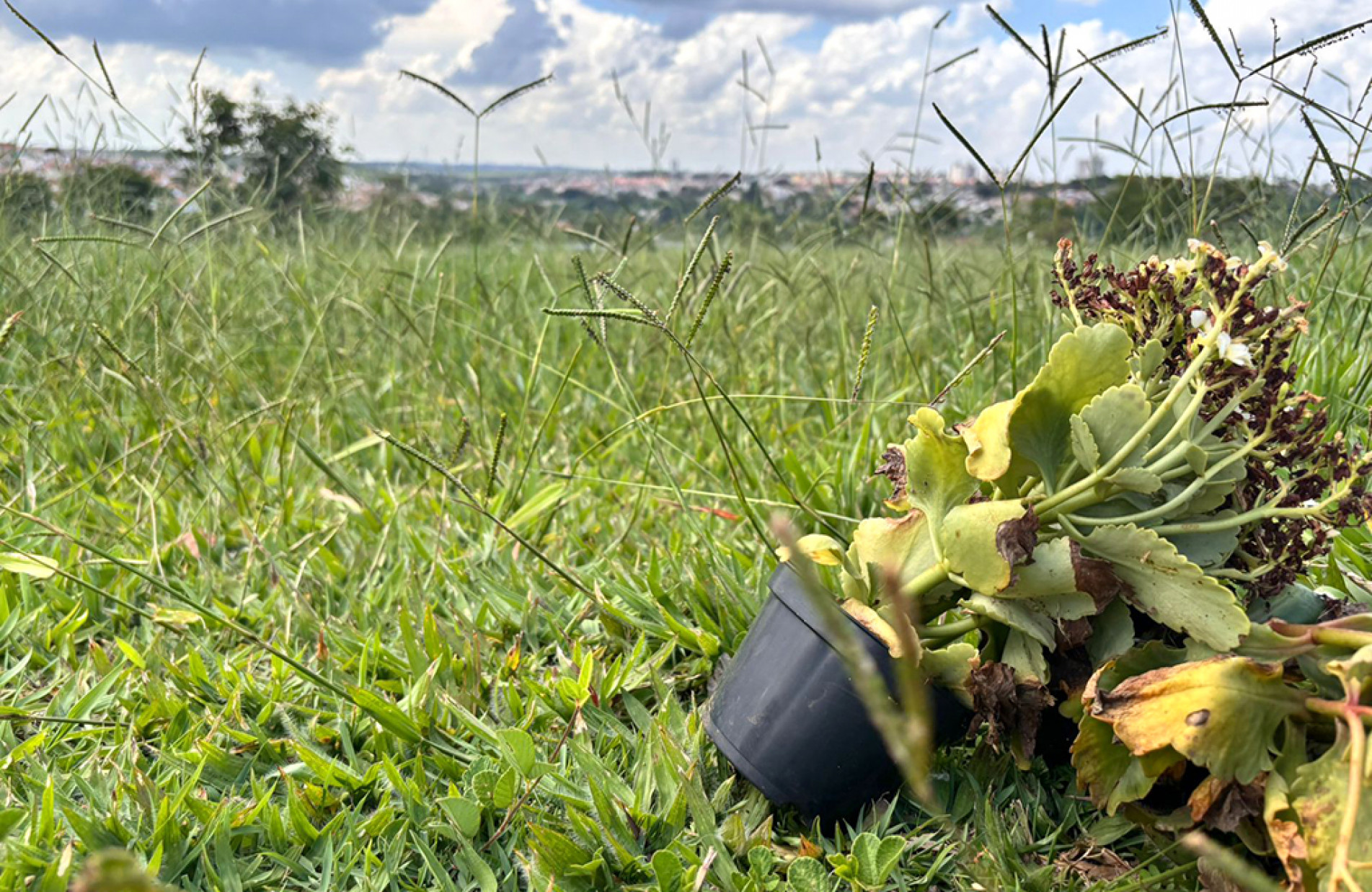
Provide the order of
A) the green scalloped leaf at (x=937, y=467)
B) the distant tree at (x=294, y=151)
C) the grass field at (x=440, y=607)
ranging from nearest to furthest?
the green scalloped leaf at (x=937, y=467)
the grass field at (x=440, y=607)
the distant tree at (x=294, y=151)

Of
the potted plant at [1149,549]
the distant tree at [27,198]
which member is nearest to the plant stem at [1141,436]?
the potted plant at [1149,549]

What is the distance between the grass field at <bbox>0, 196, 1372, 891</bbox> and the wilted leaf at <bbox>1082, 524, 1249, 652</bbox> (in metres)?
0.24

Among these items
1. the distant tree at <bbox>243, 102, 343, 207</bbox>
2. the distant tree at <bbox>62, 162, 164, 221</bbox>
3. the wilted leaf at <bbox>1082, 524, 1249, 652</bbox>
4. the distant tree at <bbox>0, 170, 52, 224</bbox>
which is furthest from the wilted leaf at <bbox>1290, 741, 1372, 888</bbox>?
the distant tree at <bbox>243, 102, 343, 207</bbox>

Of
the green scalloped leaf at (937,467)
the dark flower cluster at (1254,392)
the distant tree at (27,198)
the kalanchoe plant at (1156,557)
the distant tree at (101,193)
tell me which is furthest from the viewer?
the distant tree at (27,198)

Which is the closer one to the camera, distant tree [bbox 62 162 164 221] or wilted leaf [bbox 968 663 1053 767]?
wilted leaf [bbox 968 663 1053 767]

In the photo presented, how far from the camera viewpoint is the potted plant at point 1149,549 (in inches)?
→ 38.6

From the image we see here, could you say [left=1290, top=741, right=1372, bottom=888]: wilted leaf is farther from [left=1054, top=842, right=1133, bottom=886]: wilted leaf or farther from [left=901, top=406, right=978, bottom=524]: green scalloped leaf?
[left=901, top=406, right=978, bottom=524]: green scalloped leaf

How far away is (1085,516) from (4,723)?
157cm

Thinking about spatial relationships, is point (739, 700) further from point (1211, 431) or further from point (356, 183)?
point (356, 183)

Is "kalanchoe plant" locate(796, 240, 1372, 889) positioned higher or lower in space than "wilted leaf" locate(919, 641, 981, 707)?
higher

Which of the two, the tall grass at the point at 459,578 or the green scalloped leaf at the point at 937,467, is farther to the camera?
the tall grass at the point at 459,578

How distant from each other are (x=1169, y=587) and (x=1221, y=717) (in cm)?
15

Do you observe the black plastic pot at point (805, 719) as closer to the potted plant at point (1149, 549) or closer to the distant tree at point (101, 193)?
the potted plant at point (1149, 549)

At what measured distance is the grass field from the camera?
4.20 ft
